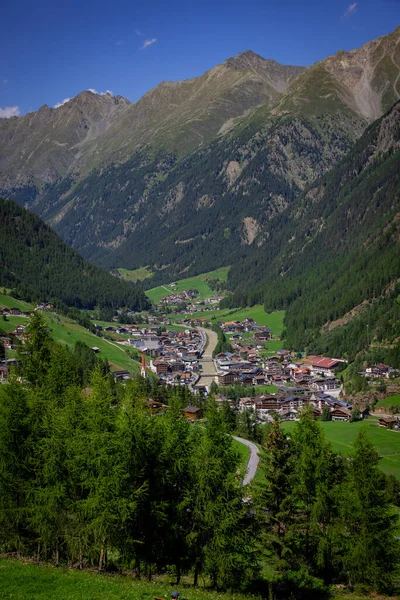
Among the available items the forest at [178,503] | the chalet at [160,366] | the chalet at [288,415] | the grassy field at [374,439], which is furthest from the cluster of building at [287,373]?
the forest at [178,503]

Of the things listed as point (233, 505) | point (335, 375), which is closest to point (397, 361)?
point (335, 375)

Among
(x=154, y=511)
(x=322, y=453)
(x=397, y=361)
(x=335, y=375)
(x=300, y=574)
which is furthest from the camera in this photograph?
(x=335, y=375)

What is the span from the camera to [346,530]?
44938 millimetres

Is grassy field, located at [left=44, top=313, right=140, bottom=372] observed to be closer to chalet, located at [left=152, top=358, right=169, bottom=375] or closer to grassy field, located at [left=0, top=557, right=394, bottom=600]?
chalet, located at [left=152, top=358, right=169, bottom=375]

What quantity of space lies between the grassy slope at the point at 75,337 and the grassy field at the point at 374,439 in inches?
2285

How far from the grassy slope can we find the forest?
11993 cm

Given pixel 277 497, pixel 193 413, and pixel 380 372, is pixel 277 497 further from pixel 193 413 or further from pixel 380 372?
pixel 380 372

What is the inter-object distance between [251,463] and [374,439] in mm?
34689

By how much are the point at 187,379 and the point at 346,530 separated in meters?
130

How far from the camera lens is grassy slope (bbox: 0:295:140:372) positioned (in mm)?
166125

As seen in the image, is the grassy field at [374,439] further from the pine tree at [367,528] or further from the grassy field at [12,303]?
the grassy field at [12,303]

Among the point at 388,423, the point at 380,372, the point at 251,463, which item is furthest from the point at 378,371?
the point at 251,463

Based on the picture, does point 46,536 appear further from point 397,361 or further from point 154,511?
point 397,361

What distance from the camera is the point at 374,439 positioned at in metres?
110
